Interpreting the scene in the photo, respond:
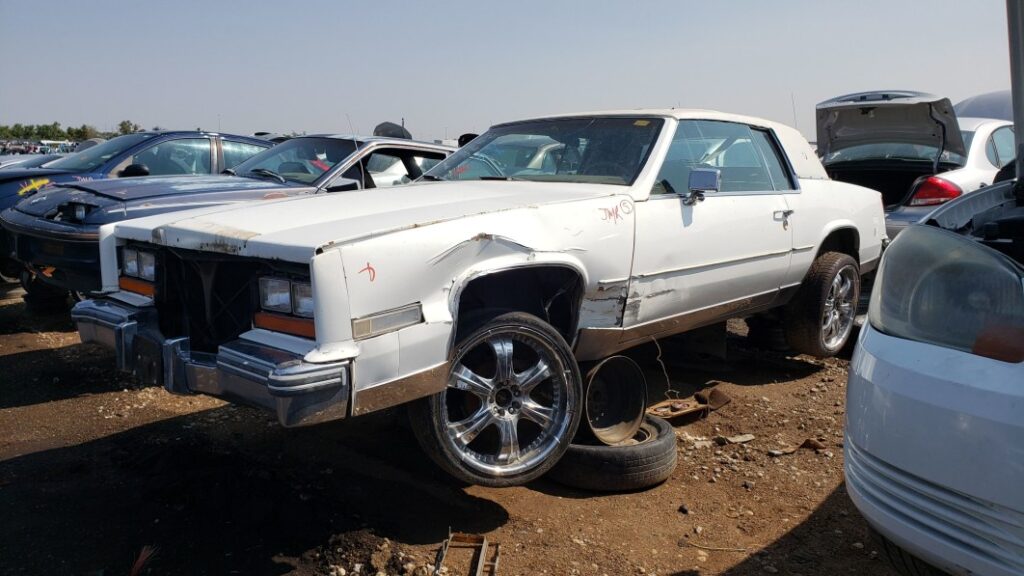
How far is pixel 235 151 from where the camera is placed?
8.11 metres

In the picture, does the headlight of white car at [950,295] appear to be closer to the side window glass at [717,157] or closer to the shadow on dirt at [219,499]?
the side window glass at [717,157]

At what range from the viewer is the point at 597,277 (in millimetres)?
3705

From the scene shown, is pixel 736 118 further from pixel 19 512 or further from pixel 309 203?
pixel 19 512

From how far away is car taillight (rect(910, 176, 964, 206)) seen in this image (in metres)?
6.98

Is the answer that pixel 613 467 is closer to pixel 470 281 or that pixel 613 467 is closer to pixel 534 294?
pixel 534 294

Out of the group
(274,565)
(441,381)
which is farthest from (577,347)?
(274,565)

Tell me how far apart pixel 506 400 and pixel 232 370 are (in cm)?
113

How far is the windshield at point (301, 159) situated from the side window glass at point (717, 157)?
3.28m

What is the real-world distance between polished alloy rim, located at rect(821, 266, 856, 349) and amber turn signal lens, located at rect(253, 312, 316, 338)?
12.5 feet

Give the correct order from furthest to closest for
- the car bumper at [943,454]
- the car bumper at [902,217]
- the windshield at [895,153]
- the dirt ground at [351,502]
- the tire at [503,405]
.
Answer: the windshield at [895,153]
the car bumper at [902,217]
the tire at [503,405]
the dirt ground at [351,502]
the car bumper at [943,454]

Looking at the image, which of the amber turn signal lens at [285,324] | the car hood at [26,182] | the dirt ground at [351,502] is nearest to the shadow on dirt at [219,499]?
the dirt ground at [351,502]

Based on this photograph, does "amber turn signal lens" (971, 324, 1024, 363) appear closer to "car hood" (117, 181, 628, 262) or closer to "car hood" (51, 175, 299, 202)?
"car hood" (117, 181, 628, 262)

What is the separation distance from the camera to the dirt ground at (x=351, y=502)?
3.04m

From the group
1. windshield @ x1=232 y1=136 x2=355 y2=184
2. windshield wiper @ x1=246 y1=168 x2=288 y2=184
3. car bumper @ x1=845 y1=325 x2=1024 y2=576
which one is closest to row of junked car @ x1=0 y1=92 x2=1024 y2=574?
car bumper @ x1=845 y1=325 x2=1024 y2=576
